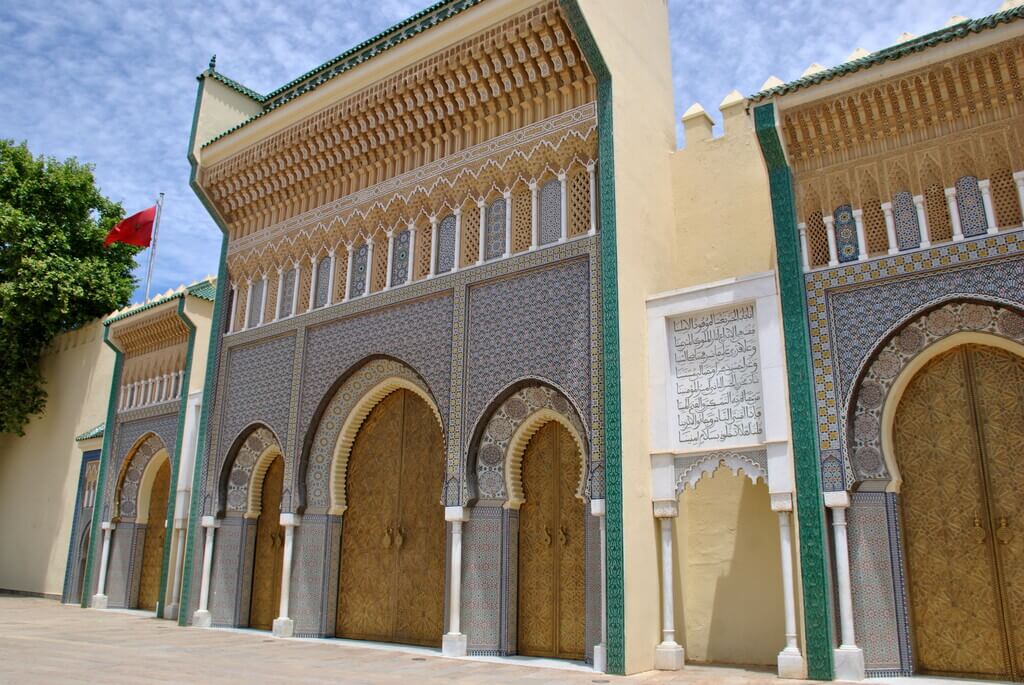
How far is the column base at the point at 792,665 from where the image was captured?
5.25m

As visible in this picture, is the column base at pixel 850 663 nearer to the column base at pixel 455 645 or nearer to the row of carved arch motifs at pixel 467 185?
the column base at pixel 455 645

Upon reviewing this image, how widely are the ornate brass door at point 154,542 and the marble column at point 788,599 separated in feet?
26.3

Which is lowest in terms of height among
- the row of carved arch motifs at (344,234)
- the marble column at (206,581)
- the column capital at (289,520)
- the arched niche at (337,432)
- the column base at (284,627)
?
the column base at (284,627)

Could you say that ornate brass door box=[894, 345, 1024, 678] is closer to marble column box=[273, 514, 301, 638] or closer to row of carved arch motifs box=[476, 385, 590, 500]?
row of carved arch motifs box=[476, 385, 590, 500]

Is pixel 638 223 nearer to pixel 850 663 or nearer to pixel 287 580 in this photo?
pixel 850 663

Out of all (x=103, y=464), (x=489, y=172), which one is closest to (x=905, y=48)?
(x=489, y=172)

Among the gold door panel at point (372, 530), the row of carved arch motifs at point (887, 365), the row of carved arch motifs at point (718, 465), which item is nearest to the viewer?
the row of carved arch motifs at point (887, 365)

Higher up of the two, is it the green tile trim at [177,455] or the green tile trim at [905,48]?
the green tile trim at [905,48]

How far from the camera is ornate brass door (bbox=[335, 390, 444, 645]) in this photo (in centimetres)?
721

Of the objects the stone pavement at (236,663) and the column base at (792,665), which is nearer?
the stone pavement at (236,663)

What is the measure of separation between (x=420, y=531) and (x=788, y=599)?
10.7ft

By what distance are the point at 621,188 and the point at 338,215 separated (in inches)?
129

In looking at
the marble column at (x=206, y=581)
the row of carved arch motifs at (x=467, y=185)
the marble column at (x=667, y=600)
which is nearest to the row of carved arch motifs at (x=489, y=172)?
the row of carved arch motifs at (x=467, y=185)

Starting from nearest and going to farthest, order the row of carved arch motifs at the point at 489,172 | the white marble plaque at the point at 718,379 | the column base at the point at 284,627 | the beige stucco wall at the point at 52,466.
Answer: the white marble plaque at the point at 718,379 < the row of carved arch motifs at the point at 489,172 < the column base at the point at 284,627 < the beige stucco wall at the point at 52,466
